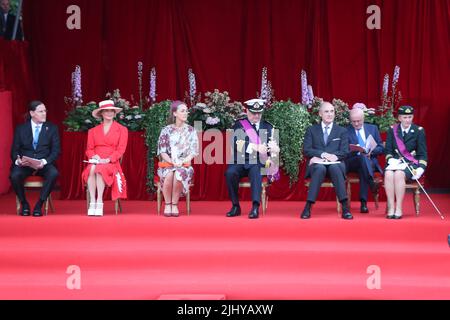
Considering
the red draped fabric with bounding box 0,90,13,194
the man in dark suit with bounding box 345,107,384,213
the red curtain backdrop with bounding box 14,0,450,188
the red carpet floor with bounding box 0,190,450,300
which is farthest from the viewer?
the red curtain backdrop with bounding box 14,0,450,188

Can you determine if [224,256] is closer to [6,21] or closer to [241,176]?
[241,176]

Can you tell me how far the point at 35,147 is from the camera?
9.51 m

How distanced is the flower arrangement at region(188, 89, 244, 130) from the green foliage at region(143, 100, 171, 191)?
329 millimetres

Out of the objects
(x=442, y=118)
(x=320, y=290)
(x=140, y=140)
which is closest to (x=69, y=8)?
(x=140, y=140)

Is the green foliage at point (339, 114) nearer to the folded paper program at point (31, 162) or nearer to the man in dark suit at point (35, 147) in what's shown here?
the man in dark suit at point (35, 147)

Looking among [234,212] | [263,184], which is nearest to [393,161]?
[263,184]

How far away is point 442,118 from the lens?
11805mm

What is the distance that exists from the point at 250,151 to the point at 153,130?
1617 mm

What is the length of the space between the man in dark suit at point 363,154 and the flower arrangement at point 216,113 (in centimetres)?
151

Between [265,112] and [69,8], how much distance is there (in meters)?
3.61

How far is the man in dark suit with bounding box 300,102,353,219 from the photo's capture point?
8.90 metres

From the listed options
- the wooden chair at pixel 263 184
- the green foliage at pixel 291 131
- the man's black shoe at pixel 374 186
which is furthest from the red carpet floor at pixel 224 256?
the green foliage at pixel 291 131

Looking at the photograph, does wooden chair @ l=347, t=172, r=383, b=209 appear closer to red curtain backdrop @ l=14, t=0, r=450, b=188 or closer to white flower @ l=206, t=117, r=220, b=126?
white flower @ l=206, t=117, r=220, b=126

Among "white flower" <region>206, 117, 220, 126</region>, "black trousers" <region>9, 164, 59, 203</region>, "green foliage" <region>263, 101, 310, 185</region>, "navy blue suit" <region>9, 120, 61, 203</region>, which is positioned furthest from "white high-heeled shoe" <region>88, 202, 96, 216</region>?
"green foliage" <region>263, 101, 310, 185</region>
